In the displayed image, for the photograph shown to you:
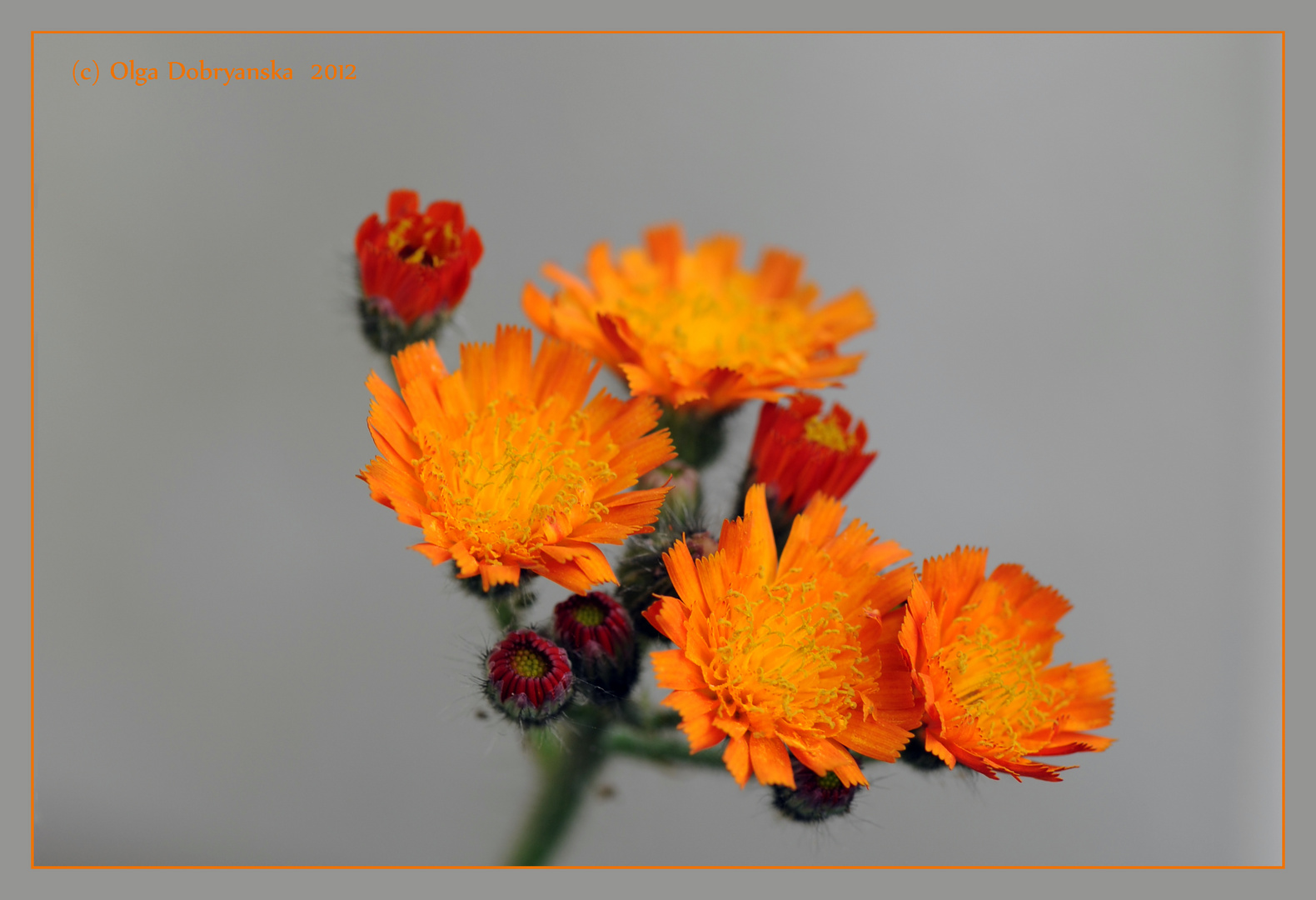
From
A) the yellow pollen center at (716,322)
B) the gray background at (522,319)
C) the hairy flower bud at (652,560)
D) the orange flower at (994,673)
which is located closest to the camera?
the orange flower at (994,673)

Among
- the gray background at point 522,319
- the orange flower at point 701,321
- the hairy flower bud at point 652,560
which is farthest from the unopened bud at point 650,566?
the gray background at point 522,319

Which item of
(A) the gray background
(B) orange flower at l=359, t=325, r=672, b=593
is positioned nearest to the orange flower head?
(B) orange flower at l=359, t=325, r=672, b=593

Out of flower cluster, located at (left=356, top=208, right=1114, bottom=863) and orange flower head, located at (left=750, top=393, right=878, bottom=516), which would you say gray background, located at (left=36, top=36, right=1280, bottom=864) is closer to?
flower cluster, located at (left=356, top=208, right=1114, bottom=863)

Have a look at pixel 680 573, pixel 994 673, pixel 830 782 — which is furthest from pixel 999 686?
pixel 680 573

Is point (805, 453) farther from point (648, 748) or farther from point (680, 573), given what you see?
point (648, 748)

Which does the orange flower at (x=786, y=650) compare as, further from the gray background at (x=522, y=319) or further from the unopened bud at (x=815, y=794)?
the gray background at (x=522, y=319)

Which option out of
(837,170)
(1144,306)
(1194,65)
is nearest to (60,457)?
(837,170)

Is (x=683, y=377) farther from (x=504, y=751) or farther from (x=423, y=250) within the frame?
(x=504, y=751)

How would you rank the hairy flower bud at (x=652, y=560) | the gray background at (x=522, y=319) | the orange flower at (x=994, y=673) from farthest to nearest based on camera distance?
the gray background at (x=522, y=319) < the hairy flower bud at (x=652, y=560) < the orange flower at (x=994, y=673)
